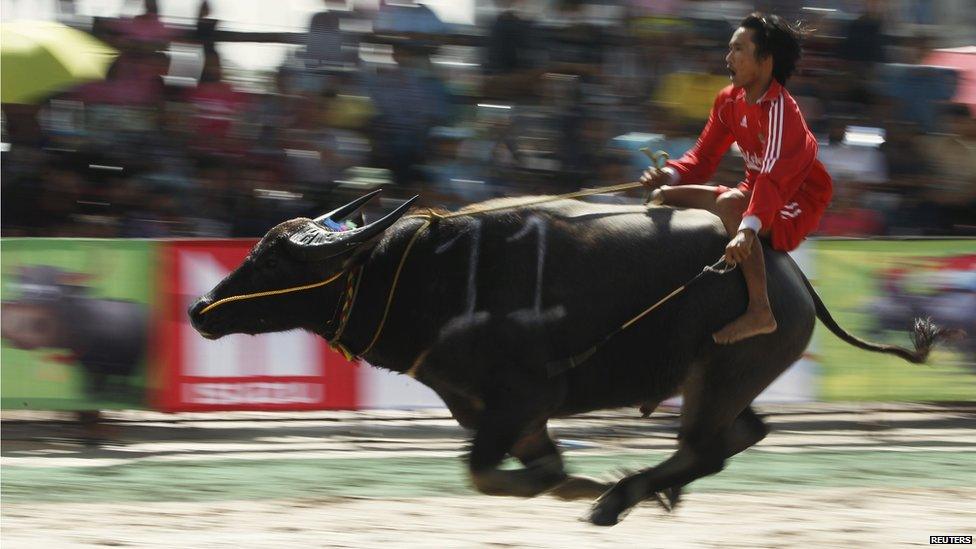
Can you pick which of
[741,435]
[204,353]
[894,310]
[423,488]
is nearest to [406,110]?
[204,353]

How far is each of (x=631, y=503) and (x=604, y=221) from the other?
1.07 metres

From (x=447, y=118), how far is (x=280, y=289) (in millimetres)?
4087

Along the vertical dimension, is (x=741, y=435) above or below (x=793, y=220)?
below

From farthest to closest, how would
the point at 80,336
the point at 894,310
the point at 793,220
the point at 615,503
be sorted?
the point at 894,310 < the point at 80,336 < the point at 793,220 < the point at 615,503

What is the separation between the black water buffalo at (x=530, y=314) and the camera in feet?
15.9

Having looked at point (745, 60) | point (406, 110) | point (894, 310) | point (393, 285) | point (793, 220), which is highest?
point (745, 60)

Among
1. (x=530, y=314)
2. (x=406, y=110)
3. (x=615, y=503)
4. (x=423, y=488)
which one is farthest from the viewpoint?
(x=406, y=110)

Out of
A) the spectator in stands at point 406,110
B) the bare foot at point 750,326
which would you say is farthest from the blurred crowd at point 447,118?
the bare foot at point 750,326

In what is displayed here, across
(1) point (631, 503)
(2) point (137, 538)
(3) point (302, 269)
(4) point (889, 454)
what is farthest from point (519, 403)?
(4) point (889, 454)

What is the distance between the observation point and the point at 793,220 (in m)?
5.08

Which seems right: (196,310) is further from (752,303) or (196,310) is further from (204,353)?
(204,353)

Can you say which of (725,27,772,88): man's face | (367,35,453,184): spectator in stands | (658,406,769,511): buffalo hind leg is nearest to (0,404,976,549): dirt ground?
(658,406,769,511): buffalo hind leg

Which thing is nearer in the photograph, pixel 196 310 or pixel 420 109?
pixel 196 310

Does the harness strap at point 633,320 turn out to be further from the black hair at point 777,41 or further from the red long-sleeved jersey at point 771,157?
the black hair at point 777,41
